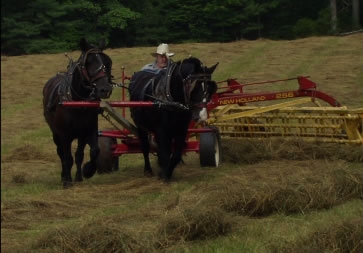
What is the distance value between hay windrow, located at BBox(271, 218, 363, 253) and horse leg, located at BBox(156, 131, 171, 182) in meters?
4.63

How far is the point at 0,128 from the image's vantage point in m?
2.15

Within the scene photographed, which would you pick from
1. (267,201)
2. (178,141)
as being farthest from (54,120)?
(267,201)

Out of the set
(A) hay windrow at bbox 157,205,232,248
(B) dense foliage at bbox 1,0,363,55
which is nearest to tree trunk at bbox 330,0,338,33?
(B) dense foliage at bbox 1,0,363,55

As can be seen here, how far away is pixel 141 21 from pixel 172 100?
1.19 metres

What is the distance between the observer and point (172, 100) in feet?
32.2

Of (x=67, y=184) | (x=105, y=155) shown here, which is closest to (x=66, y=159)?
(x=67, y=184)

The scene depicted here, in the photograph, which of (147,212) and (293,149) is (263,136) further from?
(147,212)

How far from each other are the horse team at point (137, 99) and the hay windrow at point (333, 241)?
398 cm

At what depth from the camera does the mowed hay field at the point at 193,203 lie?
5574 millimetres

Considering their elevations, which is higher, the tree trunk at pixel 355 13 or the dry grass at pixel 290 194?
the tree trunk at pixel 355 13

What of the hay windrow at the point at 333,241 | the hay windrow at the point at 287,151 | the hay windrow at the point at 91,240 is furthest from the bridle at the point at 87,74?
the hay windrow at the point at 333,241

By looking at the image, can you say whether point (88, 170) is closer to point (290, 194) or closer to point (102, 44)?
point (102, 44)

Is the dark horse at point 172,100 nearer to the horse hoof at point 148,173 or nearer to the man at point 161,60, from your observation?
the man at point 161,60

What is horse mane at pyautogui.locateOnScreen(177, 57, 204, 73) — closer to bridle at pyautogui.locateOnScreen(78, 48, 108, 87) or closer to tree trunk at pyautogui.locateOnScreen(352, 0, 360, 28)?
bridle at pyautogui.locateOnScreen(78, 48, 108, 87)
